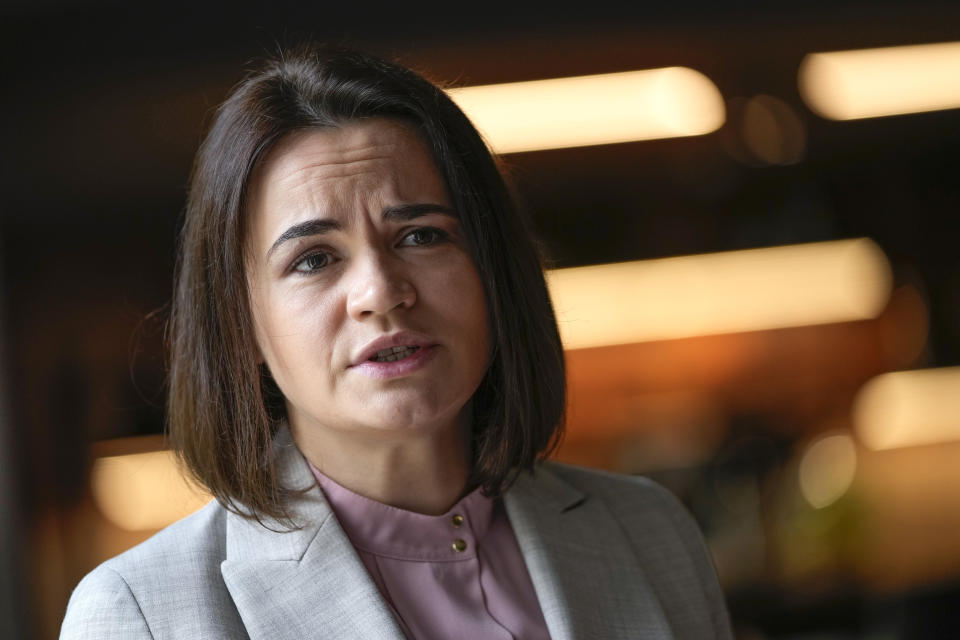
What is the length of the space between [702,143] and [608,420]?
889 millimetres

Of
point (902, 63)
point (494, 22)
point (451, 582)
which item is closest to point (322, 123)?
point (451, 582)

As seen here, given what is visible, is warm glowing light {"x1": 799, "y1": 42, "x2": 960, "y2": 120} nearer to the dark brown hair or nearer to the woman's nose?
the dark brown hair

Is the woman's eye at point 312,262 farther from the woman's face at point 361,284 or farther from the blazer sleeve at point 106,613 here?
the blazer sleeve at point 106,613

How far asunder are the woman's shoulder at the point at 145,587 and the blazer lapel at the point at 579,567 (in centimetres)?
41

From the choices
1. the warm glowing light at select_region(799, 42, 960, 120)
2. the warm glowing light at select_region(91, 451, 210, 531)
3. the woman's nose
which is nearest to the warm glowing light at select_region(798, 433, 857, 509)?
the warm glowing light at select_region(799, 42, 960, 120)

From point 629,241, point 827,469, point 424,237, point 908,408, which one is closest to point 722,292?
point 629,241

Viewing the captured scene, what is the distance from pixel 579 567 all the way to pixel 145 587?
22.1 inches

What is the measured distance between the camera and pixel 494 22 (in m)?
2.90

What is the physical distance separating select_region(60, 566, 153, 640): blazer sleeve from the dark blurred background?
1.49m

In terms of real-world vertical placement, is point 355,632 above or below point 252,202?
below

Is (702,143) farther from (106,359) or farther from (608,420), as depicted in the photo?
(106,359)

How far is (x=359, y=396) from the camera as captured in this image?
1251 mm

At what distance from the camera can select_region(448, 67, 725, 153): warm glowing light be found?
300 centimetres

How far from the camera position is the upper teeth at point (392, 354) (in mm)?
1264
